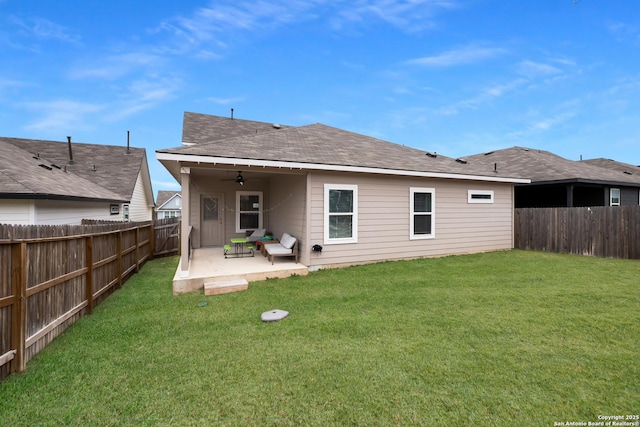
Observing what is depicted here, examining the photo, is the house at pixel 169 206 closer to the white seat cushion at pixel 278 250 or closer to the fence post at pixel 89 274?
the white seat cushion at pixel 278 250

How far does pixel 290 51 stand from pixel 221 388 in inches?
588

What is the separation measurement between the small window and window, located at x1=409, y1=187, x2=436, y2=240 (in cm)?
158

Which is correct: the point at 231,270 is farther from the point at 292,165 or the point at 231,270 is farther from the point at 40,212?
the point at 40,212

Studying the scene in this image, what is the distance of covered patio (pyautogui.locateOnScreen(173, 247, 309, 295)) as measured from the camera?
588 centimetres

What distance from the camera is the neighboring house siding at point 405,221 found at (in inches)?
297

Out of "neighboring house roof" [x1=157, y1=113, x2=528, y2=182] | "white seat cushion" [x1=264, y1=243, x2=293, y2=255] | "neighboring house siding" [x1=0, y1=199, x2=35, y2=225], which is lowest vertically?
"white seat cushion" [x1=264, y1=243, x2=293, y2=255]

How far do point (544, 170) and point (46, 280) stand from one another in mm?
17073

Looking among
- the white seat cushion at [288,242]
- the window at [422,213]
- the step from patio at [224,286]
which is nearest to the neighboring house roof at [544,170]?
the window at [422,213]

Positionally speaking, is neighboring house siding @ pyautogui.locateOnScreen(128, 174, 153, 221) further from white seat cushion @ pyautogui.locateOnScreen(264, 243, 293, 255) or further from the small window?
→ the small window

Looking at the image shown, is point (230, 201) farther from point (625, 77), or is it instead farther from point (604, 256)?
point (625, 77)

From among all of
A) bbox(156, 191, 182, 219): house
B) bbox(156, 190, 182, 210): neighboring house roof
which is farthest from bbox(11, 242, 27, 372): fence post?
bbox(156, 190, 182, 210): neighboring house roof

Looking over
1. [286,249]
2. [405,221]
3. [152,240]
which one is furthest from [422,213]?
[152,240]

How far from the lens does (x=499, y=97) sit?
52.6 feet

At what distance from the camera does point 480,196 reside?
32.3ft
